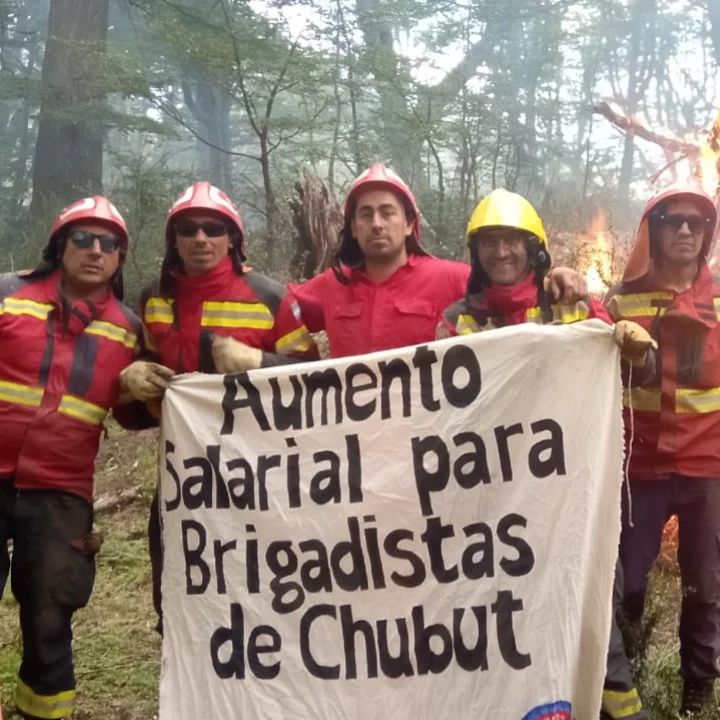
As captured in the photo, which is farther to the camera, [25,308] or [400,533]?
[25,308]

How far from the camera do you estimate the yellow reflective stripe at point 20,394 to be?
3.38 meters

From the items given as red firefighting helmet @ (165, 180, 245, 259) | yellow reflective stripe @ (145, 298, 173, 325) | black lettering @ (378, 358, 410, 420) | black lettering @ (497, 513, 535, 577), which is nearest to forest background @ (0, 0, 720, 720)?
black lettering @ (497, 513, 535, 577)

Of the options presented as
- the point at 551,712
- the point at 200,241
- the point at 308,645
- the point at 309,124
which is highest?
the point at 309,124

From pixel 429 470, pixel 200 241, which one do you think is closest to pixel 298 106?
pixel 200 241

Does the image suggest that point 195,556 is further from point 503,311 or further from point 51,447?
point 503,311

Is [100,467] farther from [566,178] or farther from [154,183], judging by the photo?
[566,178]

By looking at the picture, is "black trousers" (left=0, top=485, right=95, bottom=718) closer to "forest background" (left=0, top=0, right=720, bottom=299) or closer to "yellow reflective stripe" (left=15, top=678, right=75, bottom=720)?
"yellow reflective stripe" (left=15, top=678, right=75, bottom=720)

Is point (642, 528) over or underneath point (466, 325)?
underneath

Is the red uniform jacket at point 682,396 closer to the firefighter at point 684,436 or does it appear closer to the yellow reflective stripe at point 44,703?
the firefighter at point 684,436

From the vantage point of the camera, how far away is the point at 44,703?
11.1ft

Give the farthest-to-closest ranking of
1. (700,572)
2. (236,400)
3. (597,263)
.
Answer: (597,263), (700,572), (236,400)

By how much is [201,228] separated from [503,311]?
133cm

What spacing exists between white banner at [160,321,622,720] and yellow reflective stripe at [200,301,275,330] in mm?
365

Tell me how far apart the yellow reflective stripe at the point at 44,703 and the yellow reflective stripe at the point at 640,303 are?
2.84 metres
